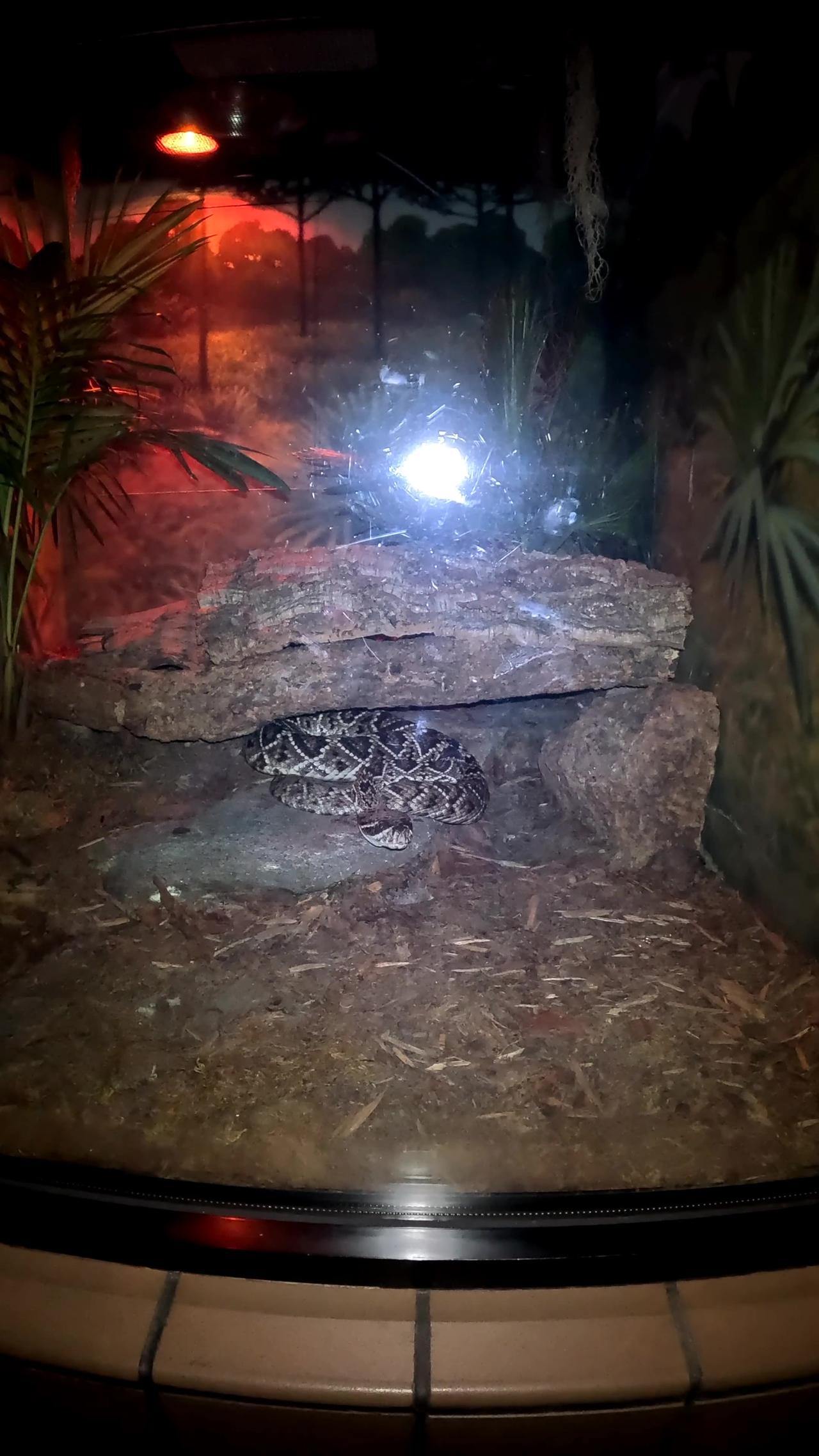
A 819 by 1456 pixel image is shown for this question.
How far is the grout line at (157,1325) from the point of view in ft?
3.97

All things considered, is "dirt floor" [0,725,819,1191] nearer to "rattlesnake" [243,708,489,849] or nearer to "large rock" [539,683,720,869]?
"large rock" [539,683,720,869]

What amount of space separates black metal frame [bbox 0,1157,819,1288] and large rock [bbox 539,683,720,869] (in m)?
1.50

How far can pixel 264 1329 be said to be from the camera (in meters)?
1.22

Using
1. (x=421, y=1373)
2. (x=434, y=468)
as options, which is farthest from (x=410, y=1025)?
(x=434, y=468)

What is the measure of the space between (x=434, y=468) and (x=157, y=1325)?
251cm

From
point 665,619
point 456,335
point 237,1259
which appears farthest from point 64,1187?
point 456,335

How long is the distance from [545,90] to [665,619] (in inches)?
71.3

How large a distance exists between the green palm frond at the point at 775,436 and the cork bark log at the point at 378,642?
40cm

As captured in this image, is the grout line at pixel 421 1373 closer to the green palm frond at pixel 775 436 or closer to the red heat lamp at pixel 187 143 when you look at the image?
the green palm frond at pixel 775 436

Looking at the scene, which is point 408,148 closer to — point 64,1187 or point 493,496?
point 493,496

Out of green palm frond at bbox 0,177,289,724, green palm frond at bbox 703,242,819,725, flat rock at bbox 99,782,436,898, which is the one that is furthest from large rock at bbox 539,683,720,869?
green palm frond at bbox 0,177,289,724

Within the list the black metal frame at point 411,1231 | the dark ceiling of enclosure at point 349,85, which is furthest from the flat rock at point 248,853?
the dark ceiling of enclosure at point 349,85

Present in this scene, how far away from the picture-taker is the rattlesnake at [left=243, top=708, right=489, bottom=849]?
3.24 m

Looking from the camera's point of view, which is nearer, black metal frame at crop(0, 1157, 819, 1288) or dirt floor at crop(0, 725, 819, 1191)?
black metal frame at crop(0, 1157, 819, 1288)
